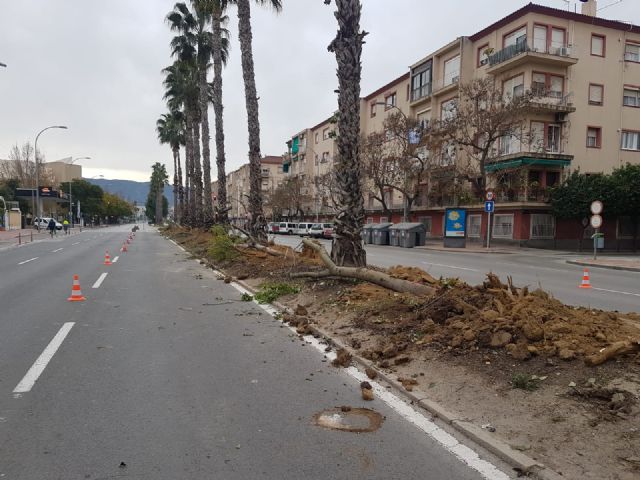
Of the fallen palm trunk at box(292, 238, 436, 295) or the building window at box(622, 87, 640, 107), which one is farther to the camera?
the building window at box(622, 87, 640, 107)

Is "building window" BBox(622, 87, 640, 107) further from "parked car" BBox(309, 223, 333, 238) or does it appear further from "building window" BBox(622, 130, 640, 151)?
"parked car" BBox(309, 223, 333, 238)

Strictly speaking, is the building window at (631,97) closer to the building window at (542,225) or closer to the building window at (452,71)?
the building window at (542,225)

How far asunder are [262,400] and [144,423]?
40.7 inches

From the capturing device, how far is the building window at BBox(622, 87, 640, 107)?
35641mm

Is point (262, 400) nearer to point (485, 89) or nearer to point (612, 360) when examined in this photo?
point (612, 360)

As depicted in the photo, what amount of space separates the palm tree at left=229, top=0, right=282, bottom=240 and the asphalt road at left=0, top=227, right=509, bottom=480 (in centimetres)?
980

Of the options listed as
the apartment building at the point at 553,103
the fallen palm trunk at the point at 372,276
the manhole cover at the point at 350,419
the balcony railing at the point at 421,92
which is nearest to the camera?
the manhole cover at the point at 350,419

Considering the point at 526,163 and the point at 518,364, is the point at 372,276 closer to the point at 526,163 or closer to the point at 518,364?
the point at 518,364

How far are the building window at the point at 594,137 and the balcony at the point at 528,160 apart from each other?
269cm

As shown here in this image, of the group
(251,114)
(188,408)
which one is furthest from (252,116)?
(188,408)

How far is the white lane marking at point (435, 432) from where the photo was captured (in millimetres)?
3226

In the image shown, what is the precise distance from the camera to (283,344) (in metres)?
6.49

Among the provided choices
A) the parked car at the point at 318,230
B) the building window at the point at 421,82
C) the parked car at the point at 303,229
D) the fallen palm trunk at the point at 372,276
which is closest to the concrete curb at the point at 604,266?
the fallen palm trunk at the point at 372,276

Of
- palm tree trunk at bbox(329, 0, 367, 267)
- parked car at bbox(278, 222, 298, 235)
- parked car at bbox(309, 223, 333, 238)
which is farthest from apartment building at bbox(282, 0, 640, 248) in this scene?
palm tree trunk at bbox(329, 0, 367, 267)
